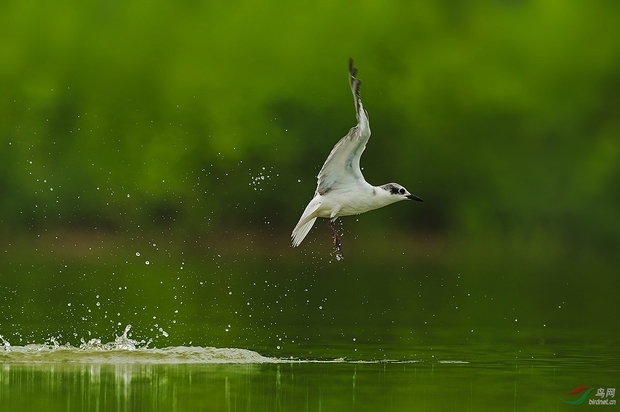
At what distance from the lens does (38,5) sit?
200 ft

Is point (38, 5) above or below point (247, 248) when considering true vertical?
above

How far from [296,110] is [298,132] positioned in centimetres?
278

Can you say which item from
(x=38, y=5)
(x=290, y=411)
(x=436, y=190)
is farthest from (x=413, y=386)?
(x=38, y=5)

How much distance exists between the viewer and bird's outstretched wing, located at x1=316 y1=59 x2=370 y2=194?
1778 centimetres

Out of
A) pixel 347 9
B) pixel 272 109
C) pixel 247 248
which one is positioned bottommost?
pixel 247 248

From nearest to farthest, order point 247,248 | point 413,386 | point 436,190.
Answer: point 413,386 → point 247,248 → point 436,190

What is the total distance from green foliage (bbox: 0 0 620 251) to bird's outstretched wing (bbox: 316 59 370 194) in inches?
1141

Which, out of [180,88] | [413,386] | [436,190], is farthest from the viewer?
[180,88]

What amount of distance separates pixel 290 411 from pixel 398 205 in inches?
1374

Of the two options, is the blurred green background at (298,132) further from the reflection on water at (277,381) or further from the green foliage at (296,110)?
the reflection on water at (277,381)

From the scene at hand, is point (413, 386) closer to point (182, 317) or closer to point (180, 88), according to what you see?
point (182, 317)

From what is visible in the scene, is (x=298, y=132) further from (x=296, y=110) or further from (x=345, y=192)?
(x=345, y=192)

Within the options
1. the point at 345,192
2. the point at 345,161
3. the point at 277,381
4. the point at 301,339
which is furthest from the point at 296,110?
the point at 277,381

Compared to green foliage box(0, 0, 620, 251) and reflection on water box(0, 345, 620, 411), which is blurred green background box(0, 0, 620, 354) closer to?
green foliage box(0, 0, 620, 251)
